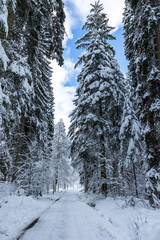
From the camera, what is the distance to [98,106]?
12109mm

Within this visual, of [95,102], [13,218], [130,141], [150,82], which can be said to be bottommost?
[13,218]

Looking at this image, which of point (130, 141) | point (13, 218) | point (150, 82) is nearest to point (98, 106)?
point (130, 141)

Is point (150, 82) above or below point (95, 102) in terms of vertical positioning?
below

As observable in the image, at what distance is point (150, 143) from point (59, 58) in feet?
23.3

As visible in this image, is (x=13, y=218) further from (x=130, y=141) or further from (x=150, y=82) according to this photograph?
(x=130, y=141)

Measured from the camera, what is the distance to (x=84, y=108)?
1255cm

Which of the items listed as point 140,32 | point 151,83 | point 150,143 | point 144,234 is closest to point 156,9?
point 140,32

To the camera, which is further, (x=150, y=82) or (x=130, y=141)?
(x=130, y=141)

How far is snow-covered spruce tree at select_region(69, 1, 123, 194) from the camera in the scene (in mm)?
10750

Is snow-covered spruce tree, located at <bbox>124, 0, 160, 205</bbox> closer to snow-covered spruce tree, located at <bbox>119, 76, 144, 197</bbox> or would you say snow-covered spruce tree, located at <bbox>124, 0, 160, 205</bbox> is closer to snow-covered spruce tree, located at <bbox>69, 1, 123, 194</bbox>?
snow-covered spruce tree, located at <bbox>119, 76, 144, 197</bbox>

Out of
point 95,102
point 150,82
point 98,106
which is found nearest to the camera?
point 150,82

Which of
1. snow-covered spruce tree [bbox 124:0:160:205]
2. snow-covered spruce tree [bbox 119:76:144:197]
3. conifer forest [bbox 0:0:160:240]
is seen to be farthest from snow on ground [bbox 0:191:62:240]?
snow-covered spruce tree [bbox 119:76:144:197]

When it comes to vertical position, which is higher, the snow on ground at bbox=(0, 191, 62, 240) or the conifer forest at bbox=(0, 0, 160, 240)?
the conifer forest at bbox=(0, 0, 160, 240)

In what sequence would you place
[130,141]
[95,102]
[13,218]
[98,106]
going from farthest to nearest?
[98,106] < [95,102] < [130,141] < [13,218]
